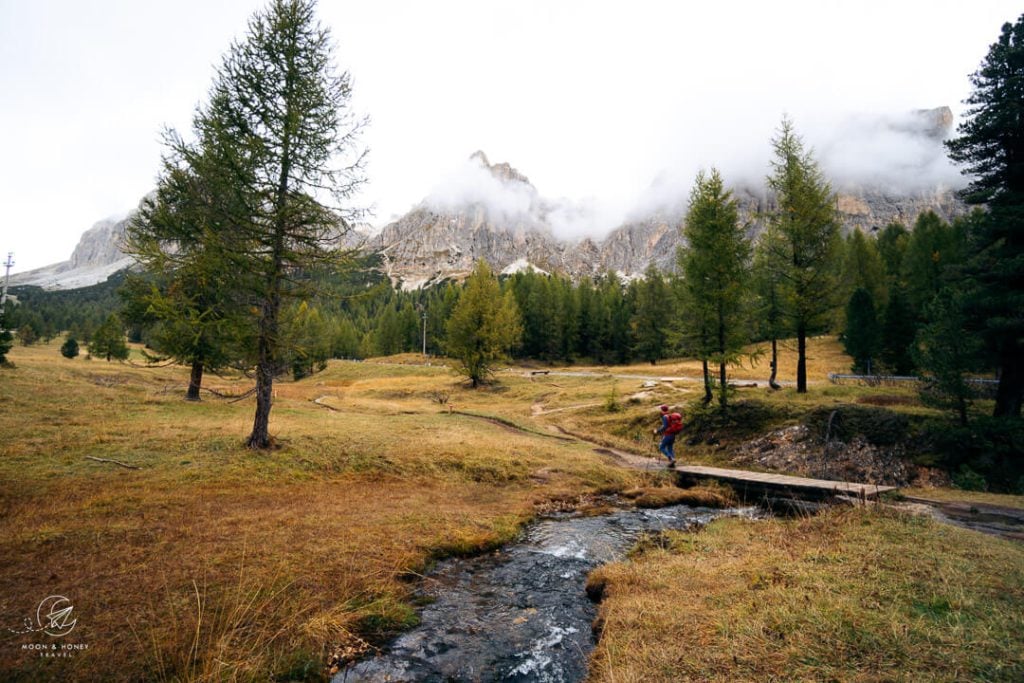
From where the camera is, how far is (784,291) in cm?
2575

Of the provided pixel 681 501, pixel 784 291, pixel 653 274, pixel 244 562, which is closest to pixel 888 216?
pixel 653 274

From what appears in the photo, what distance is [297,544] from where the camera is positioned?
8.57 meters

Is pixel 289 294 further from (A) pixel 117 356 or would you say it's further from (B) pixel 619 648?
(A) pixel 117 356

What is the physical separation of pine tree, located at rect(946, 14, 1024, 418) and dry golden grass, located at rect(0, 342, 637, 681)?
15157 millimetres

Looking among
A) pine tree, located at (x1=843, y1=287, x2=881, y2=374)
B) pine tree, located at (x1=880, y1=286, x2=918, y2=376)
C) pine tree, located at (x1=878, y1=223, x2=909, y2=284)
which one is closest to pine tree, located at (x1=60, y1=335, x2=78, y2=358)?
pine tree, located at (x1=843, y1=287, x2=881, y2=374)

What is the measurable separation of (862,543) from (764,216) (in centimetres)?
2140

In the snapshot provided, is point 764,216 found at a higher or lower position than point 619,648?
higher

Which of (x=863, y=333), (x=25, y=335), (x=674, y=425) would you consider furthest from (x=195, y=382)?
(x=25, y=335)

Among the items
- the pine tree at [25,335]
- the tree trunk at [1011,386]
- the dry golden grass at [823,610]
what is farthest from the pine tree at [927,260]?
the pine tree at [25,335]

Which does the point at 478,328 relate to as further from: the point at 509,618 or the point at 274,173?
the point at 509,618

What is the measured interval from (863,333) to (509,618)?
5079 centimetres

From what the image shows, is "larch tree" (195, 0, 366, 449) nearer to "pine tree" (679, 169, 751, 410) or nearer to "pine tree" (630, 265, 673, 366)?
"pine tree" (679, 169, 751, 410)

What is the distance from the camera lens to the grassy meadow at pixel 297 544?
5008mm

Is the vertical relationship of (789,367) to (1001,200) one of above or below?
below
